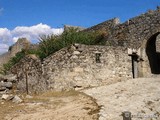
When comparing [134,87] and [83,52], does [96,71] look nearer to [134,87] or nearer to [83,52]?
Answer: [83,52]

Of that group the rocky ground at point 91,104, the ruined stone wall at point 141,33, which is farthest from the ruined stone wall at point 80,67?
the ruined stone wall at point 141,33

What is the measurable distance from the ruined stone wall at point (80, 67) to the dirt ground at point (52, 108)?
1.56m

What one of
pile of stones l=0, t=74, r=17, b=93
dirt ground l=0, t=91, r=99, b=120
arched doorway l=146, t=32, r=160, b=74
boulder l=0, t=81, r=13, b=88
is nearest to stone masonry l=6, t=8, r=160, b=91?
arched doorway l=146, t=32, r=160, b=74

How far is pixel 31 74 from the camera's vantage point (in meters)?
15.0

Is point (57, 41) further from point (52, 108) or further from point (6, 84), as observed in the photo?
point (52, 108)

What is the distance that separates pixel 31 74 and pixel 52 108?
522cm

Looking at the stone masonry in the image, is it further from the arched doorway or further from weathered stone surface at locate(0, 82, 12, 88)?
weathered stone surface at locate(0, 82, 12, 88)

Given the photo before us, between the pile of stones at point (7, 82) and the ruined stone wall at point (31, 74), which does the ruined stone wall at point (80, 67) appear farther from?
the pile of stones at point (7, 82)

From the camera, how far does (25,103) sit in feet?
35.9

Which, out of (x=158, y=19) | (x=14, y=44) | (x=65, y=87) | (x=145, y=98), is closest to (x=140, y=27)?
(x=158, y=19)

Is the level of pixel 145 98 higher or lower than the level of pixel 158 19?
lower

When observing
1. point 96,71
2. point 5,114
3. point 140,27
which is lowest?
point 5,114

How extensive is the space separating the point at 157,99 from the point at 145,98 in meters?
0.45

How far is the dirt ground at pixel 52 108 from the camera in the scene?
8992 millimetres
